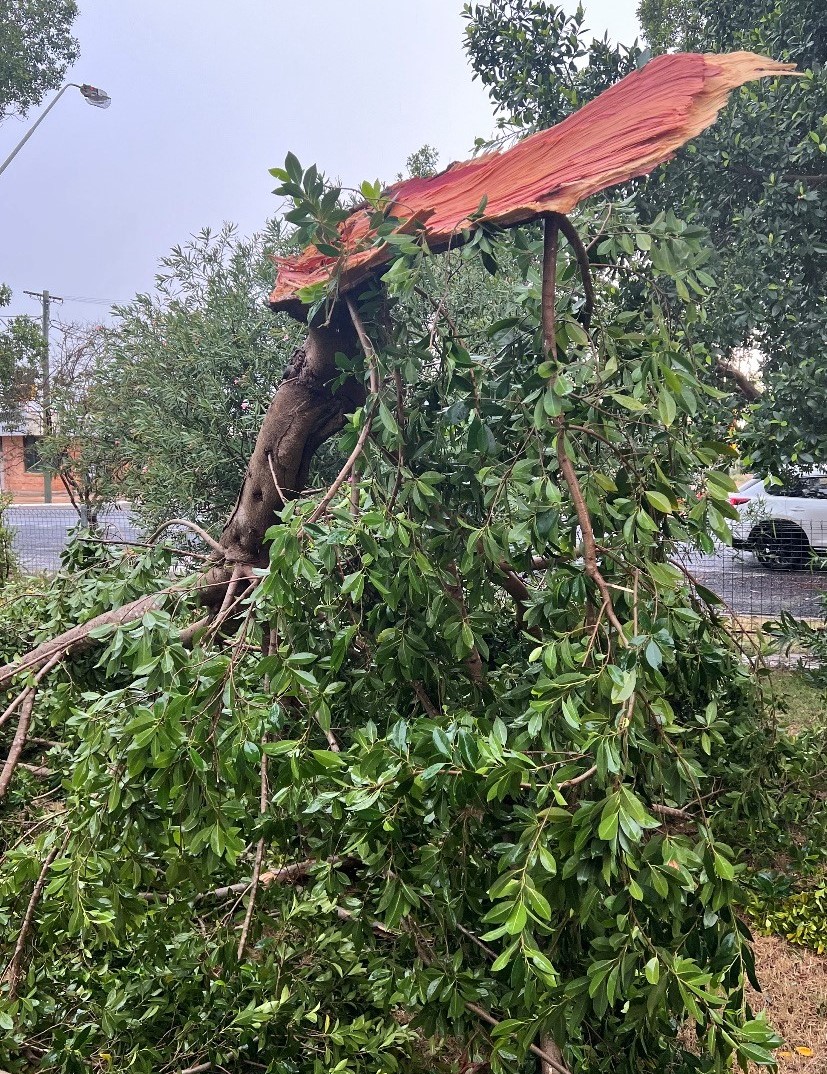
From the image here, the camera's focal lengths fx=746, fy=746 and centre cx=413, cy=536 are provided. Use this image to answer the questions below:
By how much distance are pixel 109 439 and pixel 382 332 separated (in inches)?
173

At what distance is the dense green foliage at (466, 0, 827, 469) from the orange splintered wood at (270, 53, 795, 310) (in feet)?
5.20

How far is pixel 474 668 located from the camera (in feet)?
5.45

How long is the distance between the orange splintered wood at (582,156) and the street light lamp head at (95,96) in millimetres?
6642

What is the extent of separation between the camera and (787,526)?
28.1 ft

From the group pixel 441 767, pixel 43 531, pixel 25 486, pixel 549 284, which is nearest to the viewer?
pixel 441 767

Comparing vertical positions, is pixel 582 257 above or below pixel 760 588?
above

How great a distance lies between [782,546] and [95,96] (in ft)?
27.4

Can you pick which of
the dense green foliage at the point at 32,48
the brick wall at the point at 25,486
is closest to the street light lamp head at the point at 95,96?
the dense green foliage at the point at 32,48

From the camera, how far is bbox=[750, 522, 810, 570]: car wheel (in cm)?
765

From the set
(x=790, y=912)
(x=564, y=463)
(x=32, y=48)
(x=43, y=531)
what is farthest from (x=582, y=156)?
(x=43, y=531)

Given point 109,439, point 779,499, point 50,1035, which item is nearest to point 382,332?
point 50,1035

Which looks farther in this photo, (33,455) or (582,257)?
(33,455)

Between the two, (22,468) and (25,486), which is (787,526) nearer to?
(22,468)

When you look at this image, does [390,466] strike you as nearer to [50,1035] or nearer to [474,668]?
[474,668]
